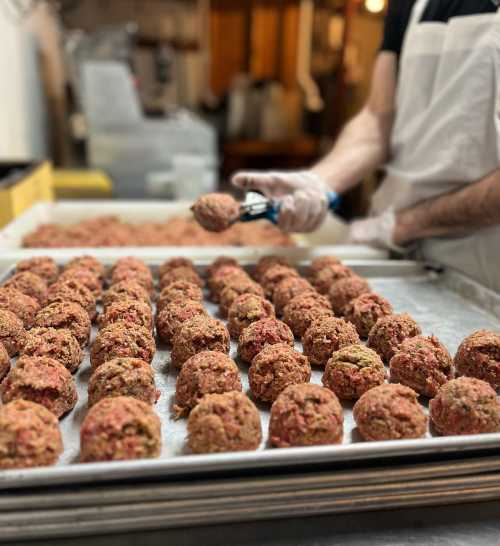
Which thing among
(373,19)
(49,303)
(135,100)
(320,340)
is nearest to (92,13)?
(135,100)

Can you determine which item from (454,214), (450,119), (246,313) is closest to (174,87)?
(450,119)

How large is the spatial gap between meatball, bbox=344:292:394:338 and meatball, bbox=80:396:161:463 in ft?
2.45

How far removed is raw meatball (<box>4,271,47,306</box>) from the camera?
157 cm

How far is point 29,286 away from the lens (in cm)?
158

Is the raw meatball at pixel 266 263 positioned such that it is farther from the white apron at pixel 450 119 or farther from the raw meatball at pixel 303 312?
the white apron at pixel 450 119

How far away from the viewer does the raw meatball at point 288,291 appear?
162 cm

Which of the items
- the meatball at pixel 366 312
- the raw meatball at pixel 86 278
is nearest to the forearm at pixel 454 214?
the meatball at pixel 366 312

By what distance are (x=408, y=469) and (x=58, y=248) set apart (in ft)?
5.30

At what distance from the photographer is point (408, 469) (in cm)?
88

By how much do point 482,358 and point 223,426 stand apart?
64 centimetres

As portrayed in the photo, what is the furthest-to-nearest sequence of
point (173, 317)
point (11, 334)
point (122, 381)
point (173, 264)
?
point (173, 264) < point (173, 317) < point (11, 334) < point (122, 381)

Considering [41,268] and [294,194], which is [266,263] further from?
[41,268]

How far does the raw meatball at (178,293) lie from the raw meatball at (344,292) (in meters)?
0.41

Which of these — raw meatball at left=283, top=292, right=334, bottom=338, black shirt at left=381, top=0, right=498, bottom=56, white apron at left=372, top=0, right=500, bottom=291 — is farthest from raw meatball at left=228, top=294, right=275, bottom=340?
black shirt at left=381, top=0, right=498, bottom=56
